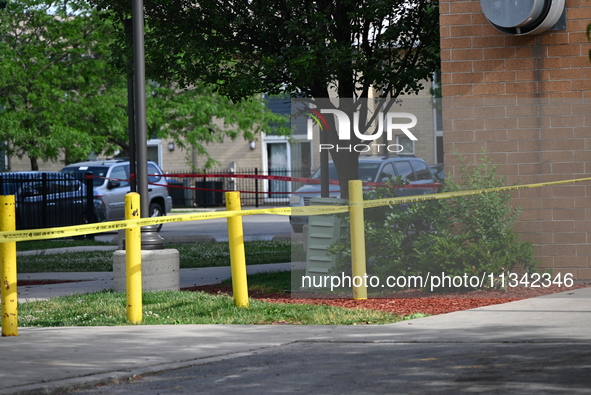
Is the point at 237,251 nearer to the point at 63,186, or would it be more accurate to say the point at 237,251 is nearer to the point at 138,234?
the point at 138,234

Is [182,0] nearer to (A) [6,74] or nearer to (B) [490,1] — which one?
(B) [490,1]

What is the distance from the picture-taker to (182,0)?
43.5 feet

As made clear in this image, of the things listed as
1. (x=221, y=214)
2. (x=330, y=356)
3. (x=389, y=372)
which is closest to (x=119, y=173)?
(x=221, y=214)

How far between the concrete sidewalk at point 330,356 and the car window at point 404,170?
2.65 metres

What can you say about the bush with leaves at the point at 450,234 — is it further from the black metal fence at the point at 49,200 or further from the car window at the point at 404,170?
the black metal fence at the point at 49,200

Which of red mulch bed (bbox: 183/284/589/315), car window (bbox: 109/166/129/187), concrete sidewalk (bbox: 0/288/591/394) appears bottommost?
red mulch bed (bbox: 183/284/589/315)

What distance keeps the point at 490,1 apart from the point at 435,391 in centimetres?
579

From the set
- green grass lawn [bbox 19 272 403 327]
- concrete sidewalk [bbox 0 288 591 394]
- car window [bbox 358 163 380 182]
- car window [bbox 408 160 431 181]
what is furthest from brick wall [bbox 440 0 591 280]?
green grass lawn [bbox 19 272 403 327]

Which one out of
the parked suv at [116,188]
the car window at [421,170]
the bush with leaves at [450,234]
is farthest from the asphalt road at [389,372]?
the parked suv at [116,188]

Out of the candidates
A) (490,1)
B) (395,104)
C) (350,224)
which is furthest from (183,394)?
(395,104)

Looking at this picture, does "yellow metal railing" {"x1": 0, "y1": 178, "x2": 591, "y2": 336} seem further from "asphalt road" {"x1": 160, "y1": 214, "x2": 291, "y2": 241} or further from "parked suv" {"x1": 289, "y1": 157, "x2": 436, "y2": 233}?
"asphalt road" {"x1": 160, "y1": 214, "x2": 291, "y2": 241}

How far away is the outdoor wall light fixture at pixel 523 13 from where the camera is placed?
1025 cm

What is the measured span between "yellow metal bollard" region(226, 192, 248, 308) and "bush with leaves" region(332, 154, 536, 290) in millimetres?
1434

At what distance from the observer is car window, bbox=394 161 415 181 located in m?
A: 11.2
